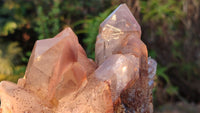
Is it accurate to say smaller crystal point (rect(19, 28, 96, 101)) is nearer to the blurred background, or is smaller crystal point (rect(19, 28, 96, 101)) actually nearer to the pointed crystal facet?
the pointed crystal facet

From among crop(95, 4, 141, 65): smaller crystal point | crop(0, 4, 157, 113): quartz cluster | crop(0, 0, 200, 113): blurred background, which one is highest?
crop(95, 4, 141, 65): smaller crystal point

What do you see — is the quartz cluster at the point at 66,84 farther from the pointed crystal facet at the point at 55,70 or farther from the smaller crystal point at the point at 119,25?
the smaller crystal point at the point at 119,25

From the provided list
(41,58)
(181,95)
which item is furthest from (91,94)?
(181,95)

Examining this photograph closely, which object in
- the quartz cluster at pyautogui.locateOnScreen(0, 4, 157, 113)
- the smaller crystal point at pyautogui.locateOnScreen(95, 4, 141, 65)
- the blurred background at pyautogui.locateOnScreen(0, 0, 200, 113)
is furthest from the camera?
the blurred background at pyautogui.locateOnScreen(0, 0, 200, 113)

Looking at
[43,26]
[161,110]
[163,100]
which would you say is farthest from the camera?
[163,100]

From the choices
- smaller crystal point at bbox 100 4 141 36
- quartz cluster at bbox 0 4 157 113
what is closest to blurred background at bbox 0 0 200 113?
smaller crystal point at bbox 100 4 141 36

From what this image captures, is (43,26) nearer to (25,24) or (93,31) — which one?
(93,31)

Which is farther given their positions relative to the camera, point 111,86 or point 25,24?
point 25,24

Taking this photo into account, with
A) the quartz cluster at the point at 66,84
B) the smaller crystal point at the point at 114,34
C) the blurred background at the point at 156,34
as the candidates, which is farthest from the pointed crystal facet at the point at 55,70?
the blurred background at the point at 156,34

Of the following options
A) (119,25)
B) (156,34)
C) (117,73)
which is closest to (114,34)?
(119,25)

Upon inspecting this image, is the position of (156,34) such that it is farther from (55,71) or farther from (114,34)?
(55,71)
